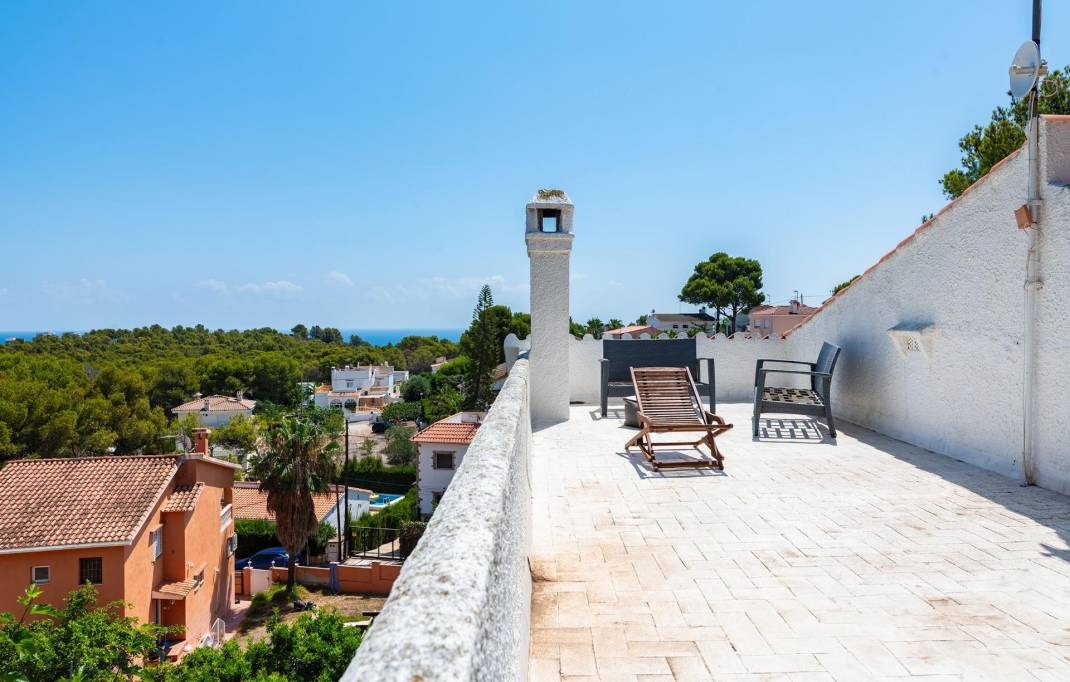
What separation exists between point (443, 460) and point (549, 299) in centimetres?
2136

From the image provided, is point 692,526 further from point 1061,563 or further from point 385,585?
point 385,585

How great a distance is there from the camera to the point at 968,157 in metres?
17.0

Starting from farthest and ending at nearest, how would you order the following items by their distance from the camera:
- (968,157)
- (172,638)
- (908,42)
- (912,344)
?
(172,638) < (968,157) < (908,42) < (912,344)

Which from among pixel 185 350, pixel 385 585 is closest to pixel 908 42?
pixel 385 585

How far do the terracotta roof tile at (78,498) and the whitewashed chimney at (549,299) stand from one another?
14816 millimetres

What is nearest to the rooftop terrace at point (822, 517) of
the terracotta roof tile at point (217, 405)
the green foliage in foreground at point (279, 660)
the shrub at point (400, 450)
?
the green foliage in foreground at point (279, 660)

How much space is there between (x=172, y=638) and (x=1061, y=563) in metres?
22.6

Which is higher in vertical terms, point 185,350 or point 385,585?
point 185,350

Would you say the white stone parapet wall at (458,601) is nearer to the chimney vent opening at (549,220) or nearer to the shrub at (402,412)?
the chimney vent opening at (549,220)

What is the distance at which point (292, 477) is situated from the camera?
20.3 metres

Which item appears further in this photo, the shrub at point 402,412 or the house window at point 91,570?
the shrub at point 402,412

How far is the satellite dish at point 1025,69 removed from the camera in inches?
190

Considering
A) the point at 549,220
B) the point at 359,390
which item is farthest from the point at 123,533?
the point at 359,390

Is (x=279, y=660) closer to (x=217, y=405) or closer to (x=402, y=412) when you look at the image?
(x=402, y=412)
